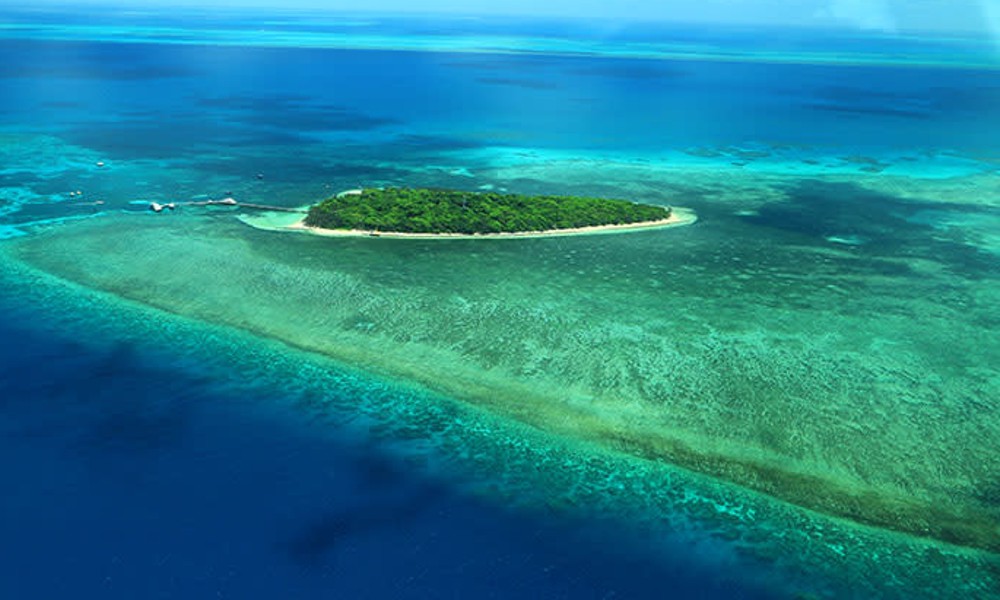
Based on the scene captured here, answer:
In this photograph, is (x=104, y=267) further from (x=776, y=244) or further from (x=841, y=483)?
(x=776, y=244)

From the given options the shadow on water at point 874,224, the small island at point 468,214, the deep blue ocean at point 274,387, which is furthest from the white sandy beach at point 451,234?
the shadow on water at point 874,224

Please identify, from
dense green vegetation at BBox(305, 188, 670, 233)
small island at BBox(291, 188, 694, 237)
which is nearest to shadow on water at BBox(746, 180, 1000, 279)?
small island at BBox(291, 188, 694, 237)

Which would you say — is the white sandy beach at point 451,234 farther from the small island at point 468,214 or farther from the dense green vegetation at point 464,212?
the dense green vegetation at point 464,212

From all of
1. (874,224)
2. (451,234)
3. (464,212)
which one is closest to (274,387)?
(451,234)

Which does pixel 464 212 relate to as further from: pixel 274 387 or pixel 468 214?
pixel 274 387

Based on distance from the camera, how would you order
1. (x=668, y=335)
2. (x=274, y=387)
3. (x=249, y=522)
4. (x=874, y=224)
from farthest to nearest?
(x=874, y=224) → (x=668, y=335) → (x=274, y=387) → (x=249, y=522)

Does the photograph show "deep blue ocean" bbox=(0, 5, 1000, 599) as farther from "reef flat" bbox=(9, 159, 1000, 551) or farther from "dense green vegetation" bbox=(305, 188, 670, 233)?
"dense green vegetation" bbox=(305, 188, 670, 233)

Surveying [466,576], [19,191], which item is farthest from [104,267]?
[466,576]
